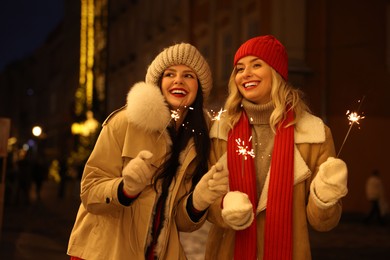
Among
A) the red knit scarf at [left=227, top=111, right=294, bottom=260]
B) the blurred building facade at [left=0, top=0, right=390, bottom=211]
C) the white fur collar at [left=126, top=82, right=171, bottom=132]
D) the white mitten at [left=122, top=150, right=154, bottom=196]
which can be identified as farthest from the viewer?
the blurred building facade at [left=0, top=0, right=390, bottom=211]

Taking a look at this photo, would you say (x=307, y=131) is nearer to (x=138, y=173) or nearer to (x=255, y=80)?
(x=255, y=80)

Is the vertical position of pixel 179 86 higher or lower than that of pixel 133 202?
higher

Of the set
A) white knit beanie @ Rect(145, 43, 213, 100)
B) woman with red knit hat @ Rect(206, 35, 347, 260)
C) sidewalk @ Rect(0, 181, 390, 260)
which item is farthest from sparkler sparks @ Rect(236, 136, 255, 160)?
Result: sidewalk @ Rect(0, 181, 390, 260)

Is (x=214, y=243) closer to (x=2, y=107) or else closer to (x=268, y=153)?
(x=268, y=153)

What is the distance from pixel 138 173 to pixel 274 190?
79 cm

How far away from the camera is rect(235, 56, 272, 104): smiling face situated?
3.82 m

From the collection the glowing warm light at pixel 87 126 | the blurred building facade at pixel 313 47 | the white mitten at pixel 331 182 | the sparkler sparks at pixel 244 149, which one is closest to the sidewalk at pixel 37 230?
the glowing warm light at pixel 87 126

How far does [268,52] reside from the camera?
3824mm

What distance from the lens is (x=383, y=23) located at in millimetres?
18859

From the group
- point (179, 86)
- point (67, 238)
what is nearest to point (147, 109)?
point (179, 86)

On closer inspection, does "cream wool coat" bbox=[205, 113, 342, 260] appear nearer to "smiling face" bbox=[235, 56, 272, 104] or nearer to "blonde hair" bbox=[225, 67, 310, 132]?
"blonde hair" bbox=[225, 67, 310, 132]

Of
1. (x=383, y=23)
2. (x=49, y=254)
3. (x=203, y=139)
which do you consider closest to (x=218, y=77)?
(x=383, y=23)

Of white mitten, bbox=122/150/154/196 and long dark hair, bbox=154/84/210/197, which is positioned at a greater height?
long dark hair, bbox=154/84/210/197

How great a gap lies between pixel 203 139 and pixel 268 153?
39 centimetres
